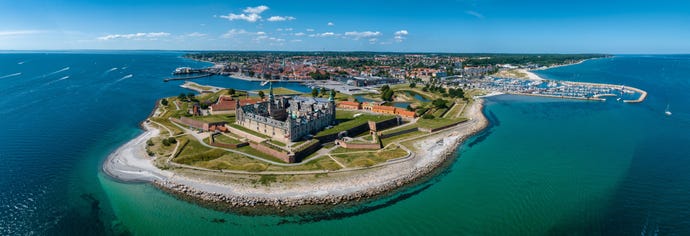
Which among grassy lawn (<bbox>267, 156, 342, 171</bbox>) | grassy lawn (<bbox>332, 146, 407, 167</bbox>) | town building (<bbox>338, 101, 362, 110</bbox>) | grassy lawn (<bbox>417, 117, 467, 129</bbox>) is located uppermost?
town building (<bbox>338, 101, 362, 110</bbox>)

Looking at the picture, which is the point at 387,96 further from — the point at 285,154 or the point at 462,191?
the point at 462,191

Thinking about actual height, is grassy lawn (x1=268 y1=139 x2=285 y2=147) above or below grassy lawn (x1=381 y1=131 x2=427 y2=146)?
above

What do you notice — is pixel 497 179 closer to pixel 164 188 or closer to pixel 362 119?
pixel 362 119

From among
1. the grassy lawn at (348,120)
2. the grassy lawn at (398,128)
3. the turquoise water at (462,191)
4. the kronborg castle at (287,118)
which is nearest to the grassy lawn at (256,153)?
the kronborg castle at (287,118)

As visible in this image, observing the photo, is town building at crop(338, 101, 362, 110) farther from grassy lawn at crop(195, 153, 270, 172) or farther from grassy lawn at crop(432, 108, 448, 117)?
grassy lawn at crop(195, 153, 270, 172)

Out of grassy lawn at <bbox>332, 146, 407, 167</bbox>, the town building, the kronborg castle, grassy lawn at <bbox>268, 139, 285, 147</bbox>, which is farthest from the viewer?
the town building

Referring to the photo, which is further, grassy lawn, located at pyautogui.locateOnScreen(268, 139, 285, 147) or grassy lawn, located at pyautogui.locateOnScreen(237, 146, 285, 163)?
grassy lawn, located at pyautogui.locateOnScreen(268, 139, 285, 147)

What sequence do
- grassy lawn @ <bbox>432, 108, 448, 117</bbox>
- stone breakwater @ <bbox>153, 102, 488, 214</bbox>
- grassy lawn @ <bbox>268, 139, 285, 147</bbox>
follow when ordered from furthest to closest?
grassy lawn @ <bbox>432, 108, 448, 117</bbox> < grassy lawn @ <bbox>268, 139, 285, 147</bbox> < stone breakwater @ <bbox>153, 102, 488, 214</bbox>

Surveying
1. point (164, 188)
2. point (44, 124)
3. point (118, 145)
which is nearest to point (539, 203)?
point (164, 188)

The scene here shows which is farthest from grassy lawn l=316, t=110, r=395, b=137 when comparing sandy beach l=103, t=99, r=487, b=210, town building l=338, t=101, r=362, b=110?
sandy beach l=103, t=99, r=487, b=210

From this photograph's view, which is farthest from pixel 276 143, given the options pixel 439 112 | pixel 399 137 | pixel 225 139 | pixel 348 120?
pixel 439 112
